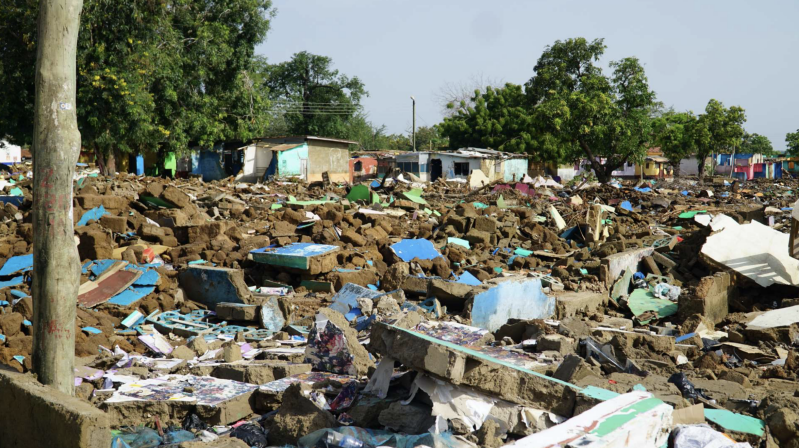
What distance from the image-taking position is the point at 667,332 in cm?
723

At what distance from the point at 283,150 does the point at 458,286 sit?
2239 cm

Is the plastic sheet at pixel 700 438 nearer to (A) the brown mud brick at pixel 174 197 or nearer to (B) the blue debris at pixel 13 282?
(B) the blue debris at pixel 13 282

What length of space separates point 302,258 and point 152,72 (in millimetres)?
14948

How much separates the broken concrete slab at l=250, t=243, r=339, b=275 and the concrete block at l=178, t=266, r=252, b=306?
3.40 ft

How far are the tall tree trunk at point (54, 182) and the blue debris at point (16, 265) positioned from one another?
15.8 ft

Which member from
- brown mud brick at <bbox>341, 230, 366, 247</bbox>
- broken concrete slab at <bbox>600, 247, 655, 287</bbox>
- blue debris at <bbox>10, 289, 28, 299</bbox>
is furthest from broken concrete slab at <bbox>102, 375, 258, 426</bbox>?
broken concrete slab at <bbox>600, 247, 655, 287</bbox>

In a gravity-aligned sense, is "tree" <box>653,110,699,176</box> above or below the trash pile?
above

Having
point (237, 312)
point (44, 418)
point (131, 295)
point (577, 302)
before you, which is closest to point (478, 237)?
point (577, 302)

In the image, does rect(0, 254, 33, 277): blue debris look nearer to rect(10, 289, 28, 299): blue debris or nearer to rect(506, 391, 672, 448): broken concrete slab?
rect(10, 289, 28, 299): blue debris

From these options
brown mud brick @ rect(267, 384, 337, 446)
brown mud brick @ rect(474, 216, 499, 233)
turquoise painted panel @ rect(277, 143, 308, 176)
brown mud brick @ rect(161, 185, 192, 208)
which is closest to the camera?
brown mud brick @ rect(267, 384, 337, 446)

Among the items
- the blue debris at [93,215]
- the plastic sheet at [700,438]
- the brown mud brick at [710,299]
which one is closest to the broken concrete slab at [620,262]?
the brown mud brick at [710,299]

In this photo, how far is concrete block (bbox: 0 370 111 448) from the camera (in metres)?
3.03

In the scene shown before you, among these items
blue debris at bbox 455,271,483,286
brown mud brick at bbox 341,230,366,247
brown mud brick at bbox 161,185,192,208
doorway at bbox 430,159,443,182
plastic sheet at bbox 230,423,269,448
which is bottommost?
plastic sheet at bbox 230,423,269,448

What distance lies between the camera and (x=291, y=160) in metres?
29.5
